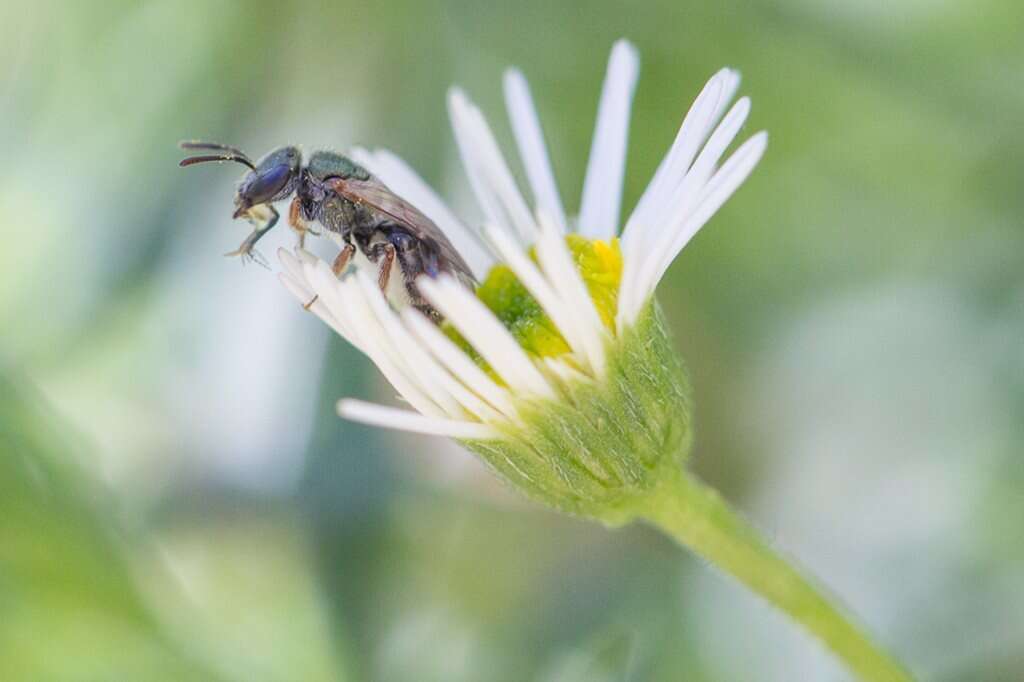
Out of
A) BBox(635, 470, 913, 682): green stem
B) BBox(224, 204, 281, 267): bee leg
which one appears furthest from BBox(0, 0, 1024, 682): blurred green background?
BBox(635, 470, 913, 682): green stem

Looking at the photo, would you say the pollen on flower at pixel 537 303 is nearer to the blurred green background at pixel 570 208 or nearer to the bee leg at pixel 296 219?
the bee leg at pixel 296 219

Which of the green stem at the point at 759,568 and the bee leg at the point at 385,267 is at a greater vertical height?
the bee leg at the point at 385,267

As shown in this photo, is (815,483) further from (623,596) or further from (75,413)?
(75,413)

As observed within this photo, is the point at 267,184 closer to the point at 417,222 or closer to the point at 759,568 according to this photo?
the point at 417,222

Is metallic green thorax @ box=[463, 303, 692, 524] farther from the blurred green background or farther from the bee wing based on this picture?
the blurred green background

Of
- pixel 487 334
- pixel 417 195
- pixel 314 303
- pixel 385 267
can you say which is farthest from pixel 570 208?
pixel 487 334

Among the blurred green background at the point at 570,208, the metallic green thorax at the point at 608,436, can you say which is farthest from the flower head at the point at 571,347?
the blurred green background at the point at 570,208

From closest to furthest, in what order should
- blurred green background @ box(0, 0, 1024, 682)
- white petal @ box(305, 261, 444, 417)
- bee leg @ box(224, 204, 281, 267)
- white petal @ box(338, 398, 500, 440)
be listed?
white petal @ box(338, 398, 500, 440)
white petal @ box(305, 261, 444, 417)
bee leg @ box(224, 204, 281, 267)
blurred green background @ box(0, 0, 1024, 682)
